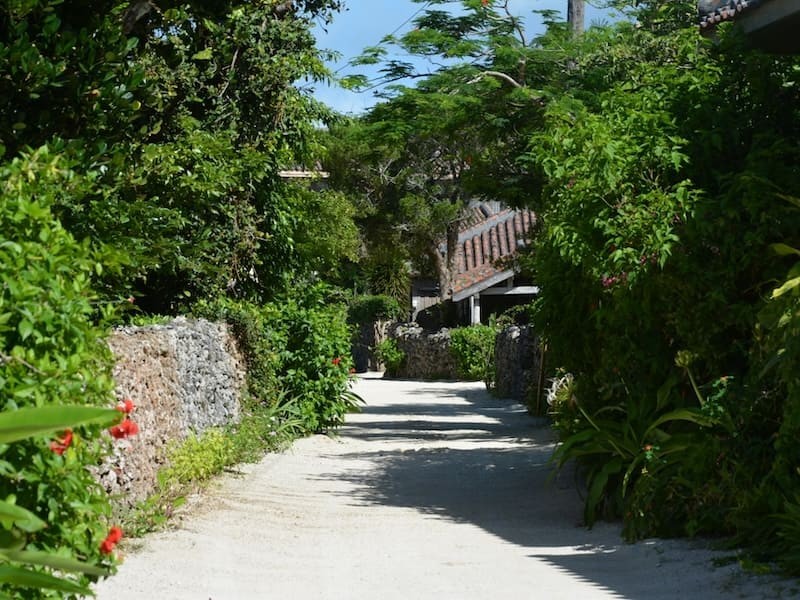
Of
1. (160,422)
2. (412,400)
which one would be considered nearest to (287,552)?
(160,422)

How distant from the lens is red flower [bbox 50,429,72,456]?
194 inches

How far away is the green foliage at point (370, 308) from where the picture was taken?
47250 mm

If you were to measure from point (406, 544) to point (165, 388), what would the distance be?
3.09 metres

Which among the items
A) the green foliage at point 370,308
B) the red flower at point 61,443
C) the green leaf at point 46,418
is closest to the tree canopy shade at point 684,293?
the red flower at point 61,443

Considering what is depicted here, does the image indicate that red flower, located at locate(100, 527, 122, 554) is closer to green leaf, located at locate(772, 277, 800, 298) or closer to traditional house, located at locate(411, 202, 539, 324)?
green leaf, located at locate(772, 277, 800, 298)

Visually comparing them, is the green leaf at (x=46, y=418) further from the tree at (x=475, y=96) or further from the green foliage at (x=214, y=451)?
the tree at (x=475, y=96)

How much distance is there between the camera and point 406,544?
9320 mm

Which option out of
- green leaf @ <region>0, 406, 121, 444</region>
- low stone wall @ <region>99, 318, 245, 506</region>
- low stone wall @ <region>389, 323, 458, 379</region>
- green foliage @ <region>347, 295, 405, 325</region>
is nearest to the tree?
low stone wall @ <region>99, 318, 245, 506</region>

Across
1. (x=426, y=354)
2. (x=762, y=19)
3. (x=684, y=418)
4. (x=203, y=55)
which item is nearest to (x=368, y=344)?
(x=426, y=354)

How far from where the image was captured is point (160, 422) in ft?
35.5

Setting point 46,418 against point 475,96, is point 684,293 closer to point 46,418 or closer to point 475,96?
point 46,418

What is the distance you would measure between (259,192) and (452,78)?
3706 millimetres

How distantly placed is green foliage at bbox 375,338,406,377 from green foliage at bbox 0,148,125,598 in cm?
3724

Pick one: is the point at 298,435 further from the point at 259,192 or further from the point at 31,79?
the point at 31,79
